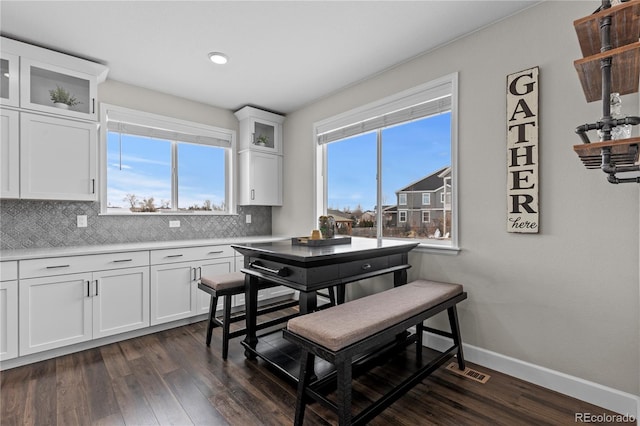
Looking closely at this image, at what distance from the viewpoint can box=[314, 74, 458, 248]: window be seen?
9.13 feet

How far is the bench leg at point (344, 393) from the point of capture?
150 cm

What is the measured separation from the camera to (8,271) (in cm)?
237

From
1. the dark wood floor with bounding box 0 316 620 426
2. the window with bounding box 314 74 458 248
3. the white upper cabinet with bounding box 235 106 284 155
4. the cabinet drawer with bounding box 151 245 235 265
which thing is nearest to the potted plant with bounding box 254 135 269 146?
the white upper cabinet with bounding box 235 106 284 155

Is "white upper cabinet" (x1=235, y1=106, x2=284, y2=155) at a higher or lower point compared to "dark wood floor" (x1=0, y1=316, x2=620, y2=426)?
higher

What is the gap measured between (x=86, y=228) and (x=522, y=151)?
13.4 feet

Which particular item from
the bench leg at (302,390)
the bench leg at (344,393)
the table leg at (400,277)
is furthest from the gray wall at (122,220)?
the bench leg at (344,393)

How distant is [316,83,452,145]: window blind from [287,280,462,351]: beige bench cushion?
162 cm

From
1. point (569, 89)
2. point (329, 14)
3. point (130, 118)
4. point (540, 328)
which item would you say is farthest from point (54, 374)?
point (569, 89)

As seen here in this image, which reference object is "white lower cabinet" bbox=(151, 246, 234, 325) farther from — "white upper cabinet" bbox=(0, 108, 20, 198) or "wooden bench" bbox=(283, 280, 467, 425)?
"wooden bench" bbox=(283, 280, 467, 425)

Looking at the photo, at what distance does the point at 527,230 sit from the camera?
2205 mm

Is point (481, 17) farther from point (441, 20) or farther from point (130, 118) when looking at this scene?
point (130, 118)

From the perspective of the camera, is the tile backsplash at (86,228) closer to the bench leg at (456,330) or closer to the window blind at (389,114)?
the window blind at (389,114)

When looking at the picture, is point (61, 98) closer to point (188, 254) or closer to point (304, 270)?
point (188, 254)

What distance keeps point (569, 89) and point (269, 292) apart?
359 cm
